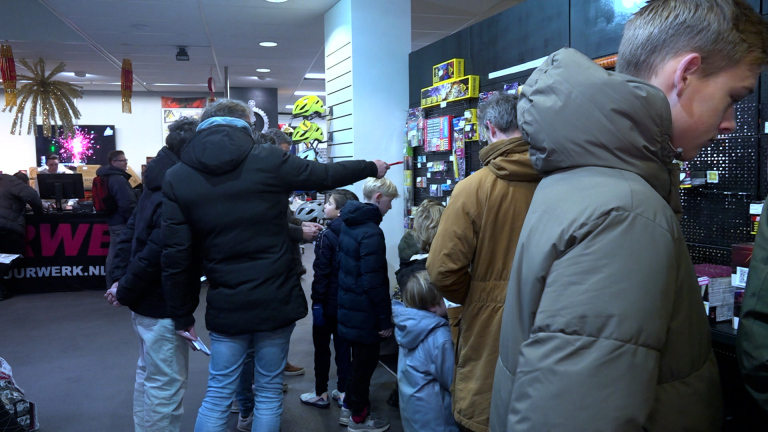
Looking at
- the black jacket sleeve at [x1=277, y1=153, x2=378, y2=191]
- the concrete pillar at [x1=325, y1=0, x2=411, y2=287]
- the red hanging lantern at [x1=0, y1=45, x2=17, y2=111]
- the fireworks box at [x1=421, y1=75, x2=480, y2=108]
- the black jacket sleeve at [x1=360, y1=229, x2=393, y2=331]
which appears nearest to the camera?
the black jacket sleeve at [x1=277, y1=153, x2=378, y2=191]

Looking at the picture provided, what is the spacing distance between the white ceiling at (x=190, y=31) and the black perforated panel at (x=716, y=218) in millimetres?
3844

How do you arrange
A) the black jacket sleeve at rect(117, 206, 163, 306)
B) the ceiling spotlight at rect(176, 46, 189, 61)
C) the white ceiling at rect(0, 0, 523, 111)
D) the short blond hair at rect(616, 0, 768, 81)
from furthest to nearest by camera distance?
the ceiling spotlight at rect(176, 46, 189, 61)
the white ceiling at rect(0, 0, 523, 111)
the black jacket sleeve at rect(117, 206, 163, 306)
the short blond hair at rect(616, 0, 768, 81)

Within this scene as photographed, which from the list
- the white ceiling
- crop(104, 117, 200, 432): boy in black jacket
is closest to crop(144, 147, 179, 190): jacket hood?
crop(104, 117, 200, 432): boy in black jacket

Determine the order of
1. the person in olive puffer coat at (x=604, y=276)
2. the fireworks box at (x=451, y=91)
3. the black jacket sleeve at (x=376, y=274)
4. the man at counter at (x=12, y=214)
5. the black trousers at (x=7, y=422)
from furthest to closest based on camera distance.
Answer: the man at counter at (x=12, y=214), the fireworks box at (x=451, y=91), the black jacket sleeve at (x=376, y=274), the black trousers at (x=7, y=422), the person in olive puffer coat at (x=604, y=276)

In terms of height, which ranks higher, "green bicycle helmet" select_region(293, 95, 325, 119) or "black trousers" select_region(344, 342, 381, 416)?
"green bicycle helmet" select_region(293, 95, 325, 119)

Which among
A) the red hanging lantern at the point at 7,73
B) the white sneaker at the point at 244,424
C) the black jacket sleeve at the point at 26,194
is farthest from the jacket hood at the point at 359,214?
the red hanging lantern at the point at 7,73

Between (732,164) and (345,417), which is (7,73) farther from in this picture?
(732,164)

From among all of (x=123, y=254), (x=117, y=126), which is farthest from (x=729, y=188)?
(x=117, y=126)

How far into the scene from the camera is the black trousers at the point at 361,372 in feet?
10.2

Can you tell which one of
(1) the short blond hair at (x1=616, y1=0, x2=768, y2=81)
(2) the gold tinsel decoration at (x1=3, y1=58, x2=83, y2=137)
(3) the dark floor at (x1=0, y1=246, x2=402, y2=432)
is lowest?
(3) the dark floor at (x1=0, y1=246, x2=402, y2=432)

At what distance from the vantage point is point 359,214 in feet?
10.2

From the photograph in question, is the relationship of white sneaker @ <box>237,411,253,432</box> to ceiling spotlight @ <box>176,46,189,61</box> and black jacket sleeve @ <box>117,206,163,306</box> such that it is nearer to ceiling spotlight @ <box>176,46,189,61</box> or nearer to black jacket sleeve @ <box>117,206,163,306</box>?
black jacket sleeve @ <box>117,206,163,306</box>

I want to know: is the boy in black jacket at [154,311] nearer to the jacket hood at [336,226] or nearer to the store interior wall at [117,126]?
the jacket hood at [336,226]

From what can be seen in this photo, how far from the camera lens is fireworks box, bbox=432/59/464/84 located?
422cm
